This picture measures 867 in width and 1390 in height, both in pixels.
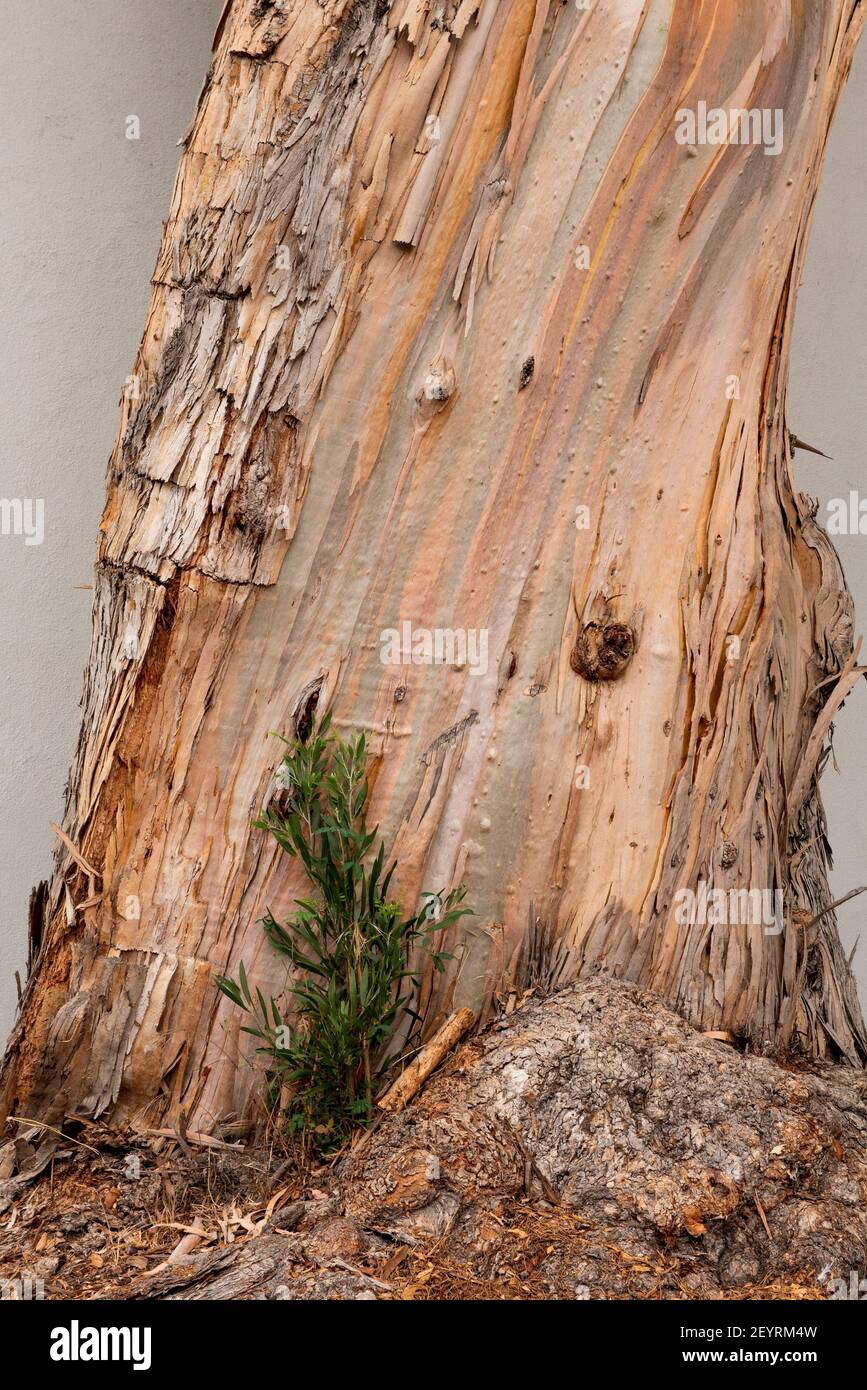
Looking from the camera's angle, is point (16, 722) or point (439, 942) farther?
point (16, 722)

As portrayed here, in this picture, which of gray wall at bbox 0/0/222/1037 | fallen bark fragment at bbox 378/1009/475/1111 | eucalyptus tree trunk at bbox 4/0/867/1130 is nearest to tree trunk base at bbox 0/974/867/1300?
fallen bark fragment at bbox 378/1009/475/1111

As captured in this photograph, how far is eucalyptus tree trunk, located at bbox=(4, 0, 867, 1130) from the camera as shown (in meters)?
2.23

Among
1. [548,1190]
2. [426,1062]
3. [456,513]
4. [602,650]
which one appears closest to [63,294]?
[456,513]

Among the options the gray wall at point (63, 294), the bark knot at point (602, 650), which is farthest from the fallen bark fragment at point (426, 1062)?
the gray wall at point (63, 294)

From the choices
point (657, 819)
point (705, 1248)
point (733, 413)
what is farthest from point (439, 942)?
point (733, 413)

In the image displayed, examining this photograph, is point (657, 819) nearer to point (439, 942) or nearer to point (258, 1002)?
point (439, 942)

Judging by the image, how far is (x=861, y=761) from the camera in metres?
3.85

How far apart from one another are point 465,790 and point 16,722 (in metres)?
1.67

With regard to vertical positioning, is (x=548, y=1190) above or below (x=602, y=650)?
below

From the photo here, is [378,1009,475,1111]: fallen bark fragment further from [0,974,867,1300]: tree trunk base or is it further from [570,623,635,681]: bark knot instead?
[570,623,635,681]: bark knot

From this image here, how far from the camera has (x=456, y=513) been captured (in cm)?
230

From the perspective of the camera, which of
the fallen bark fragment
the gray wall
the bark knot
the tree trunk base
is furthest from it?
the gray wall

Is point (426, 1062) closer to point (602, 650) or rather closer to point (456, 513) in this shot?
point (602, 650)

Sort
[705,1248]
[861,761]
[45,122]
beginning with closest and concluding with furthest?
[705,1248], [45,122], [861,761]
